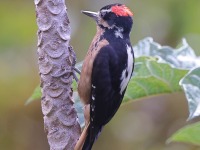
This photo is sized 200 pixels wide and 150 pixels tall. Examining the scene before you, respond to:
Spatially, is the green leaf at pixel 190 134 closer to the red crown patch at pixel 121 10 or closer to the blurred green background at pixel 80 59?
the red crown patch at pixel 121 10

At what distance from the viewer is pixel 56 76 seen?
2568 millimetres

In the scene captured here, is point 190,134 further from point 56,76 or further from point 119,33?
point 119,33

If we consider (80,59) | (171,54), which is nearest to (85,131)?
(171,54)

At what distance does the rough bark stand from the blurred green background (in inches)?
76.3

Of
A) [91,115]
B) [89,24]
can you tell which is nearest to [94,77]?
[91,115]

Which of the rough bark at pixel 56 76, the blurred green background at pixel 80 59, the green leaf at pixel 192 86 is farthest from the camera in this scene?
the blurred green background at pixel 80 59

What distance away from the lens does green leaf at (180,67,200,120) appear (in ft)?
7.52

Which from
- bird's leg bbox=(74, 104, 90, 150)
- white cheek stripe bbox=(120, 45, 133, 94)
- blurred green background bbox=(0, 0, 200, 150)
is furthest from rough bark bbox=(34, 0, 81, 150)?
blurred green background bbox=(0, 0, 200, 150)

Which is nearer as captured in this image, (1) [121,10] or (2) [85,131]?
(2) [85,131]

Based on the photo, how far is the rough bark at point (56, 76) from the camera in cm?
256

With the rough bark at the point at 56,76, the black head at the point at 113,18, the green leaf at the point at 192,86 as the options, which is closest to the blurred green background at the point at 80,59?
the black head at the point at 113,18

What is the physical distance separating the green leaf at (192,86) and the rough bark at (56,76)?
493mm

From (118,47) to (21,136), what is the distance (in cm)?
180

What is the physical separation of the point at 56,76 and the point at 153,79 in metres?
0.39
